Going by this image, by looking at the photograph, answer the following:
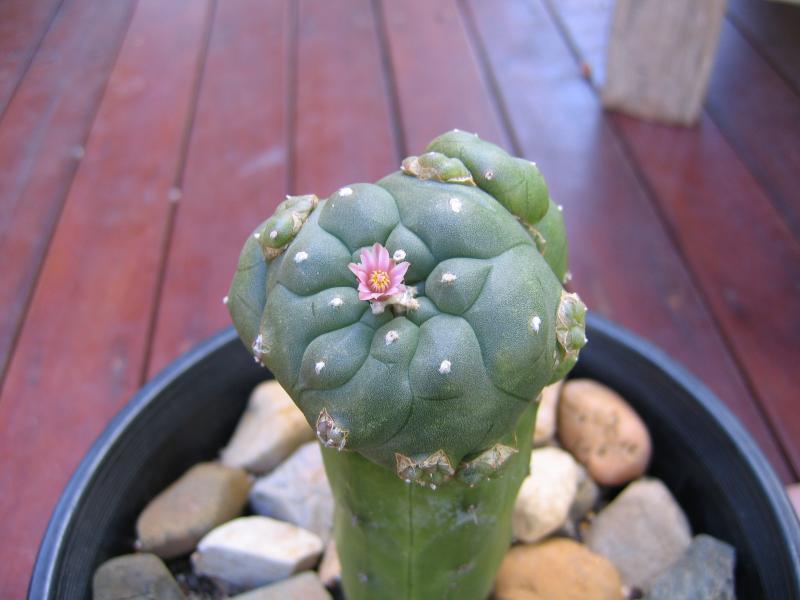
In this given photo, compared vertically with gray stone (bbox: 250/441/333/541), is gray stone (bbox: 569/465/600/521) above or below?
below

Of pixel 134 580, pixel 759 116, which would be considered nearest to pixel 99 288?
pixel 134 580

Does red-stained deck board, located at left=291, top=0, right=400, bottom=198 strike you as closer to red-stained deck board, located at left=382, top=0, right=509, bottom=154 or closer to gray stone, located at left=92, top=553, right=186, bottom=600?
red-stained deck board, located at left=382, top=0, right=509, bottom=154

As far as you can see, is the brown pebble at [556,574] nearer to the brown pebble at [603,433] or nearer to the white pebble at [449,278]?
the brown pebble at [603,433]

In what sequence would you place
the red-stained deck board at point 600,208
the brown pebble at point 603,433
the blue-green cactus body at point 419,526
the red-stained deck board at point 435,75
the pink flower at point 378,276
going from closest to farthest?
the pink flower at point 378,276
the blue-green cactus body at point 419,526
the brown pebble at point 603,433
the red-stained deck board at point 600,208
the red-stained deck board at point 435,75

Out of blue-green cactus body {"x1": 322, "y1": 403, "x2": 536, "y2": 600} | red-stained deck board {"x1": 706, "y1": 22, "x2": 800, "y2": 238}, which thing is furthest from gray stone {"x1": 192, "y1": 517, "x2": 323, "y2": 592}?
red-stained deck board {"x1": 706, "y1": 22, "x2": 800, "y2": 238}

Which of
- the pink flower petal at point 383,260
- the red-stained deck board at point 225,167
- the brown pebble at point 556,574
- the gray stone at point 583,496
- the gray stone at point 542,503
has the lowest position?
the gray stone at point 583,496

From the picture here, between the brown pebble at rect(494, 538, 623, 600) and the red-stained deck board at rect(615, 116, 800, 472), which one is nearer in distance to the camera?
the brown pebble at rect(494, 538, 623, 600)

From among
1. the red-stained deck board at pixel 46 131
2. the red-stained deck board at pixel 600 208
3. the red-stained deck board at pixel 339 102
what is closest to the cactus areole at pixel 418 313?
the red-stained deck board at pixel 46 131
